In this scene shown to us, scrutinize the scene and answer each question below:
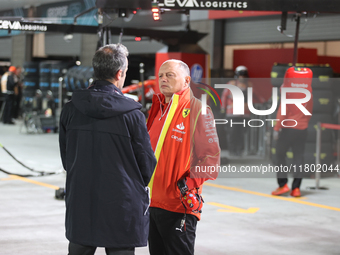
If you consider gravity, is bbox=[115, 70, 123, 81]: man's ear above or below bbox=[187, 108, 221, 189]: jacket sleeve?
above

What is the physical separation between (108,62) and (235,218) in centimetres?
419

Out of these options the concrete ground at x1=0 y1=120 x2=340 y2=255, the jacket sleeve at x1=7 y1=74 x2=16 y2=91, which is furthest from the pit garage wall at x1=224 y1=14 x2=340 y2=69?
the jacket sleeve at x1=7 y1=74 x2=16 y2=91

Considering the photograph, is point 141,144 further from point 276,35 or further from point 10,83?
point 10,83

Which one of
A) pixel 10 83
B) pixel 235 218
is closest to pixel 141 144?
pixel 235 218

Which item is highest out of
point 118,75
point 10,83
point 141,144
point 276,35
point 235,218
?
point 276,35

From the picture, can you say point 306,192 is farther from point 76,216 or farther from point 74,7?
point 74,7

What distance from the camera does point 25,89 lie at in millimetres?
22531

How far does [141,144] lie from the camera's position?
2.89 meters

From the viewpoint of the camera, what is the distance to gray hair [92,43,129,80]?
294 centimetres

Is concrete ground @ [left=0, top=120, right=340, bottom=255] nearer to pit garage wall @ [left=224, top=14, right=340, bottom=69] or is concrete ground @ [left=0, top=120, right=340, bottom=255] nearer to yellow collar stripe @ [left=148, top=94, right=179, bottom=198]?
yellow collar stripe @ [left=148, top=94, right=179, bottom=198]

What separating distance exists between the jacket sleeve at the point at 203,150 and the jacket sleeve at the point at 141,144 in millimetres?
→ 496

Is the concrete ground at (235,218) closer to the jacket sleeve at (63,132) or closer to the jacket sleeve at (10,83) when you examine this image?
the jacket sleeve at (63,132)

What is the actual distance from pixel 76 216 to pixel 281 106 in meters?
1.98

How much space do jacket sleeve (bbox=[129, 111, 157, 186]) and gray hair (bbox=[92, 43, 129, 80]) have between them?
0.95 feet
